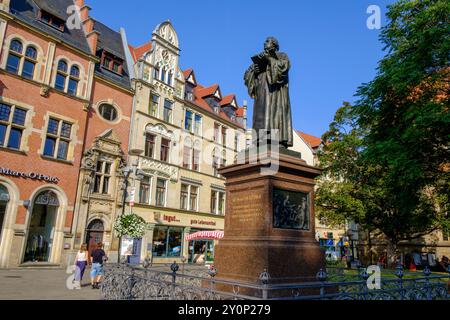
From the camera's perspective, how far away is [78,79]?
2392 centimetres

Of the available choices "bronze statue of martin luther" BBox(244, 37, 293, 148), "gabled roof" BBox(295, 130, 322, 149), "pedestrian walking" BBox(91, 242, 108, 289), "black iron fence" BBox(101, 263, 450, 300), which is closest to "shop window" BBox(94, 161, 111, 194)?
"pedestrian walking" BBox(91, 242, 108, 289)

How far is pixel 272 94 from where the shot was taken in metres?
8.58

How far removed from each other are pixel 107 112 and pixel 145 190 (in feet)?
21.7

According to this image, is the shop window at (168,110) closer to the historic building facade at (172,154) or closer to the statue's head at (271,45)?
the historic building facade at (172,154)

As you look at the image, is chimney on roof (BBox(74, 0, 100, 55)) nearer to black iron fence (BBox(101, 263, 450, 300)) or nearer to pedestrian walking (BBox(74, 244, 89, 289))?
pedestrian walking (BBox(74, 244, 89, 289))

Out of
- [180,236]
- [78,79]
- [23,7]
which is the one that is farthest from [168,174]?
[23,7]

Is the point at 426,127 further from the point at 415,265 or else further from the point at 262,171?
the point at 415,265

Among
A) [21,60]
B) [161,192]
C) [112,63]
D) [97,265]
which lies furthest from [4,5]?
[97,265]

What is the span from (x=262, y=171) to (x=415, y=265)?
35.0 metres

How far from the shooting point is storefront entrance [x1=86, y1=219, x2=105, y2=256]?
23328 mm

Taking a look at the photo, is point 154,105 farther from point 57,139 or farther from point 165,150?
point 57,139

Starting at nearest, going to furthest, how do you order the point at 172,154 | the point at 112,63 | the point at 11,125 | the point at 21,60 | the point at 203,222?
the point at 11,125, the point at 21,60, the point at 112,63, the point at 172,154, the point at 203,222

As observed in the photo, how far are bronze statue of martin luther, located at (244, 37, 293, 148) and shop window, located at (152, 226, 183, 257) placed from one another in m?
21.2
